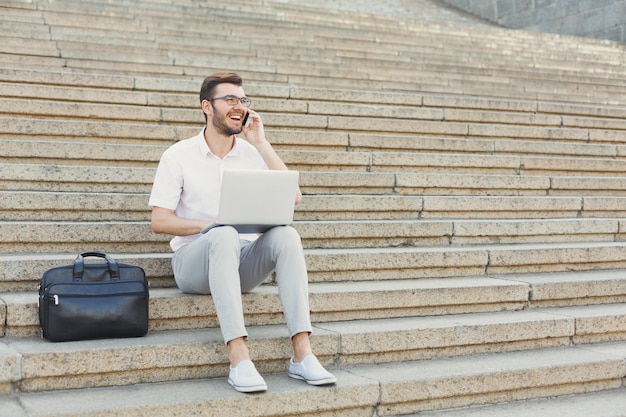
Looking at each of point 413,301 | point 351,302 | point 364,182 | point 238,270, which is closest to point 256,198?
point 238,270

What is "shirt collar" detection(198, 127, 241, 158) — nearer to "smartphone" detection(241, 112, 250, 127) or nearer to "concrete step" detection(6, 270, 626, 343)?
"smartphone" detection(241, 112, 250, 127)

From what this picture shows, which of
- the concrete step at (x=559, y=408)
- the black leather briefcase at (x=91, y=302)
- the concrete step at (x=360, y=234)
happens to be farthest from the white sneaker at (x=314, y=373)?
the concrete step at (x=360, y=234)

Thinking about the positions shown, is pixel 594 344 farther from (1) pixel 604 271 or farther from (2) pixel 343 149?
(2) pixel 343 149

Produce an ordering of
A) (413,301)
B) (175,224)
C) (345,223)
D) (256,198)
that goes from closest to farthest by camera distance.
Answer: (256,198) < (175,224) < (413,301) < (345,223)

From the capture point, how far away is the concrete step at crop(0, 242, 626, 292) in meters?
4.07

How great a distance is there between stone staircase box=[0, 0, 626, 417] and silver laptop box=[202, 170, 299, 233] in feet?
1.73

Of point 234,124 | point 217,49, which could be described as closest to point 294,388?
point 234,124

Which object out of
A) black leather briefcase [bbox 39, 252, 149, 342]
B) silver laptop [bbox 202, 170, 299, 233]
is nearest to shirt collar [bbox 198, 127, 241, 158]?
silver laptop [bbox 202, 170, 299, 233]

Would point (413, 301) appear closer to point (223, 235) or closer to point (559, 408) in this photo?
point (559, 408)

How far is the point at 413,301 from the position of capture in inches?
178

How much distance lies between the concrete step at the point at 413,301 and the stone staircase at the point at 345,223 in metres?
0.01

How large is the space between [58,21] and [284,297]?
17.3 ft

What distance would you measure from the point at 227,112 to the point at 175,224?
24.3 inches

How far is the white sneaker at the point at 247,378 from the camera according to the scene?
3.46m
